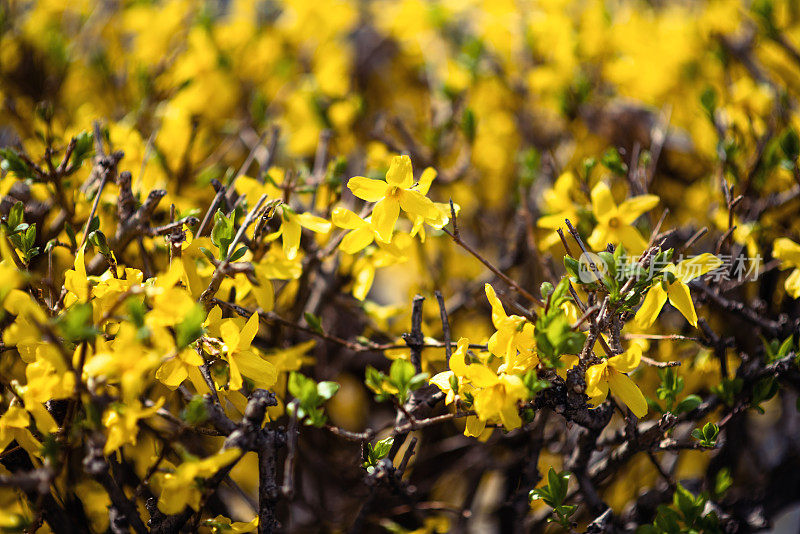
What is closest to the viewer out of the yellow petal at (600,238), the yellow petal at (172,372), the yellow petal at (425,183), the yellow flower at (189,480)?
the yellow flower at (189,480)

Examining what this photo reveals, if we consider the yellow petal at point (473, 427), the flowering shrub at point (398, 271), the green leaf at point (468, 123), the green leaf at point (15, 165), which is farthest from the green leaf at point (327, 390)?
the green leaf at point (468, 123)

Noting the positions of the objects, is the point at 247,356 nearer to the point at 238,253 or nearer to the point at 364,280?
the point at 238,253

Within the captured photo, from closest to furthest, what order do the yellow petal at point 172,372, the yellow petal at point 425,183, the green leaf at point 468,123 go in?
the yellow petal at point 172,372
the yellow petal at point 425,183
the green leaf at point 468,123

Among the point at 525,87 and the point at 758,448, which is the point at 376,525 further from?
the point at 525,87

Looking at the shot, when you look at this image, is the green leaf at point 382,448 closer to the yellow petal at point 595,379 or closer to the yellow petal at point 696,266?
the yellow petal at point 595,379

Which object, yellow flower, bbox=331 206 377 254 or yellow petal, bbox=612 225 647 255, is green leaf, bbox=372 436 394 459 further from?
yellow petal, bbox=612 225 647 255

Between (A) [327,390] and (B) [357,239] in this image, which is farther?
(B) [357,239]

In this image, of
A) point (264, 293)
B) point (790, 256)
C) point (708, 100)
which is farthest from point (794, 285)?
point (264, 293)
